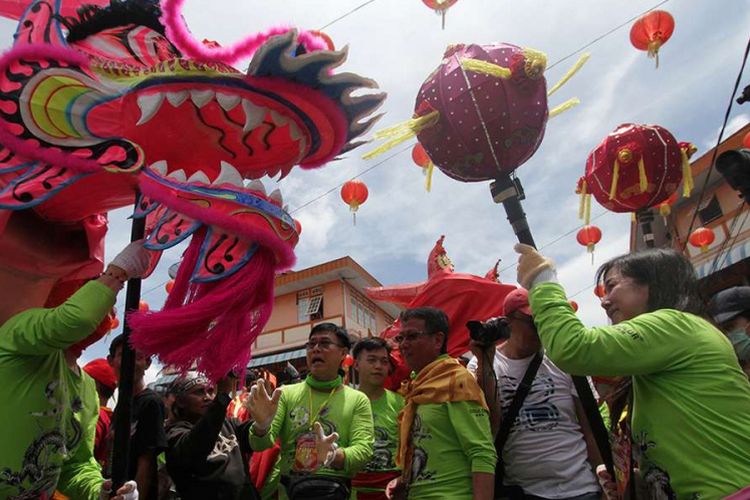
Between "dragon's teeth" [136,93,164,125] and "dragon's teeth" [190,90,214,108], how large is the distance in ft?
0.39

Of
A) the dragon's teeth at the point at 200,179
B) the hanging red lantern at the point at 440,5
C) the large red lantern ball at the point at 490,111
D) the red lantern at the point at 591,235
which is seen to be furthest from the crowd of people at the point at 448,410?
the red lantern at the point at 591,235

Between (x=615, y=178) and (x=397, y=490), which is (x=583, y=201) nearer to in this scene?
(x=615, y=178)

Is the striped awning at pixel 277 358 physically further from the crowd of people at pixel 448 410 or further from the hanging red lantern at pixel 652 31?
the crowd of people at pixel 448 410

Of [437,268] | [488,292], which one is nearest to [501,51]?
[488,292]

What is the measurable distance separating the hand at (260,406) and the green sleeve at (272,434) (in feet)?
0.27

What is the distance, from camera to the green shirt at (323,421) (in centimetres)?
301

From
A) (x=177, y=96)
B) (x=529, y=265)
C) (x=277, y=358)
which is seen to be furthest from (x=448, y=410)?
(x=277, y=358)

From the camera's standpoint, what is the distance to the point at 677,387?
5.74ft

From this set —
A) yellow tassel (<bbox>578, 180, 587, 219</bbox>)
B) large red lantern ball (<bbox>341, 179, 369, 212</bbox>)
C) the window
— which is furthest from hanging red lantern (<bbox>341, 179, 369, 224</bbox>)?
the window

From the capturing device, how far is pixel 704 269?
603 inches

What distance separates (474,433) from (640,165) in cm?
299

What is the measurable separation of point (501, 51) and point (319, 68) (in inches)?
47.2

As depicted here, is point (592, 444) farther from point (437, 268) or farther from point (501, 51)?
point (437, 268)

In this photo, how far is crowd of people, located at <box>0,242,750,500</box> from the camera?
1.74 metres
